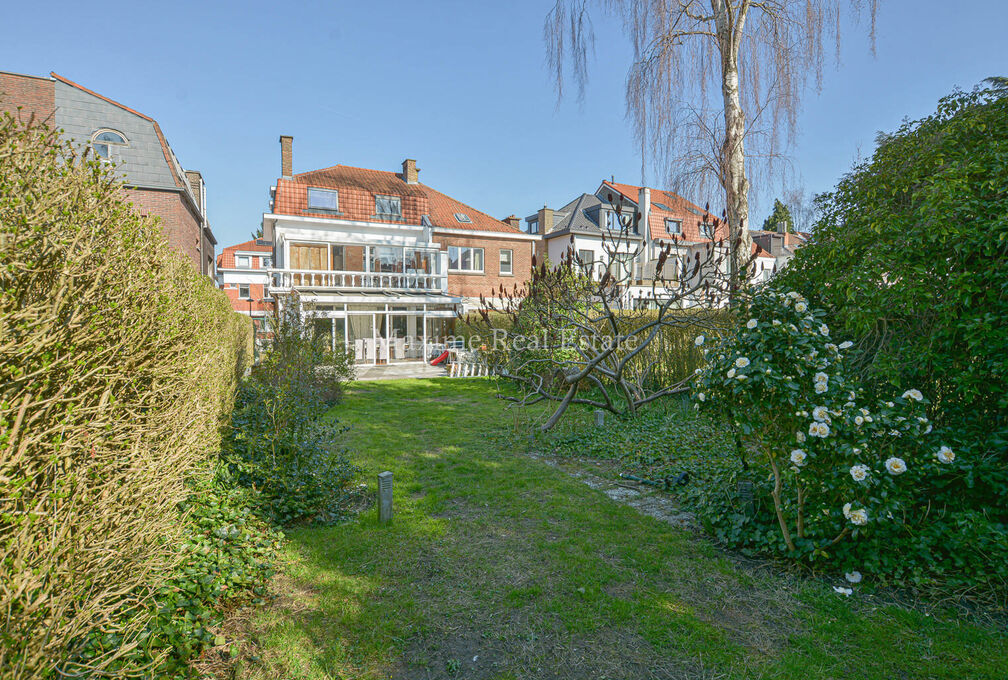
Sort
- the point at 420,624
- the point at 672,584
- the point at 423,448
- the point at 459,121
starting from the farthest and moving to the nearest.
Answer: the point at 459,121 → the point at 423,448 → the point at 672,584 → the point at 420,624

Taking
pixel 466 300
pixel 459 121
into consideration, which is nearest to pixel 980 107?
pixel 459 121

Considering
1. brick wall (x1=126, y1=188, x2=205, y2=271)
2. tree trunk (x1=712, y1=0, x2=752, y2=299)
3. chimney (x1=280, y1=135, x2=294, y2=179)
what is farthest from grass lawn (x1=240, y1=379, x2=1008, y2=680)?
chimney (x1=280, y1=135, x2=294, y2=179)

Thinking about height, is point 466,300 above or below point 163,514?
above

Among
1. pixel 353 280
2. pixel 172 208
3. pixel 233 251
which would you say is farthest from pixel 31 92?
pixel 233 251

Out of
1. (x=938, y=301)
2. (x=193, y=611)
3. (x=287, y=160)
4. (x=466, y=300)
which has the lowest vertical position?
(x=193, y=611)

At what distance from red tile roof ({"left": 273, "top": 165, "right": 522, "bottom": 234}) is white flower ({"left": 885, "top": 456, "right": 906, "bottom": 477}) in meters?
23.9

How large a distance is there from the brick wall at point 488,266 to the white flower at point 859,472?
76.4 ft

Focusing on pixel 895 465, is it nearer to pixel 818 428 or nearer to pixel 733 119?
pixel 818 428

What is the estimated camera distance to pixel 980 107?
176 inches

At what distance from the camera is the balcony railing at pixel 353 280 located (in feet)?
71.6

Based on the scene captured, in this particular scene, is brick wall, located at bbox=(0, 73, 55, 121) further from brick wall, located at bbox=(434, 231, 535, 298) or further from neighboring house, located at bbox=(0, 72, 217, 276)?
brick wall, located at bbox=(434, 231, 535, 298)

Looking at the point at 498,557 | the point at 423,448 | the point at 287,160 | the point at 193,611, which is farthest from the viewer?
the point at 287,160

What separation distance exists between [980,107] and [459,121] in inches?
549

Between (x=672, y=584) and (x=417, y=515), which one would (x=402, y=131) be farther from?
(x=672, y=584)
